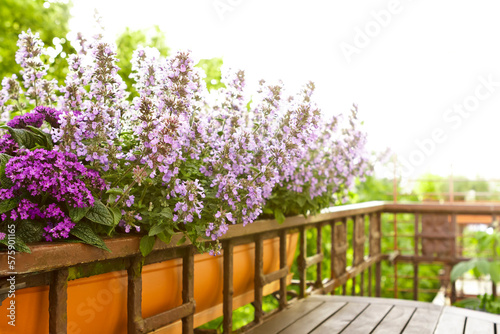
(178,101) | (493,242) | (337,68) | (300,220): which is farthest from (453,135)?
(178,101)

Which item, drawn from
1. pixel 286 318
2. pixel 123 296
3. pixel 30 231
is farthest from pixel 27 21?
pixel 30 231

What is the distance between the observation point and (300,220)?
7.27 feet

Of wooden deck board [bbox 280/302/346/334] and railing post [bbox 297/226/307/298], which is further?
railing post [bbox 297/226/307/298]

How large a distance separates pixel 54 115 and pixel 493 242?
380 cm

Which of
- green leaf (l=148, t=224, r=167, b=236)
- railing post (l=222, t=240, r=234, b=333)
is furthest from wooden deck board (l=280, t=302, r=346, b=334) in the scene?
green leaf (l=148, t=224, r=167, b=236)

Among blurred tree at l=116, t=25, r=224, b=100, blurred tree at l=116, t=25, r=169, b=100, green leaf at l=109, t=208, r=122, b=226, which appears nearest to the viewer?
green leaf at l=109, t=208, r=122, b=226

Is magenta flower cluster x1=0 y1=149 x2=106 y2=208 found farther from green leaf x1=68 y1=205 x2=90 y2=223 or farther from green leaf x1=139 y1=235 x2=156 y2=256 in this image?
green leaf x1=139 y1=235 x2=156 y2=256

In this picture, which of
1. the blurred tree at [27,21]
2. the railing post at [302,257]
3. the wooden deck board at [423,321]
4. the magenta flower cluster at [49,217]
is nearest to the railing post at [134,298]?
the magenta flower cluster at [49,217]

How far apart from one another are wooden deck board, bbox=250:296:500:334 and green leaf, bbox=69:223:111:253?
2.97 feet

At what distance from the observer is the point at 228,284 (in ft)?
5.65

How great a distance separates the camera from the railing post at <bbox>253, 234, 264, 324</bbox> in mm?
1937

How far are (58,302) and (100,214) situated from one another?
0.19 metres

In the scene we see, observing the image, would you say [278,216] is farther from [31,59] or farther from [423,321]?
[31,59]

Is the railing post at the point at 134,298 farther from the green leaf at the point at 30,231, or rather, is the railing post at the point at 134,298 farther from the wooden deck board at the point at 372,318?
the wooden deck board at the point at 372,318
